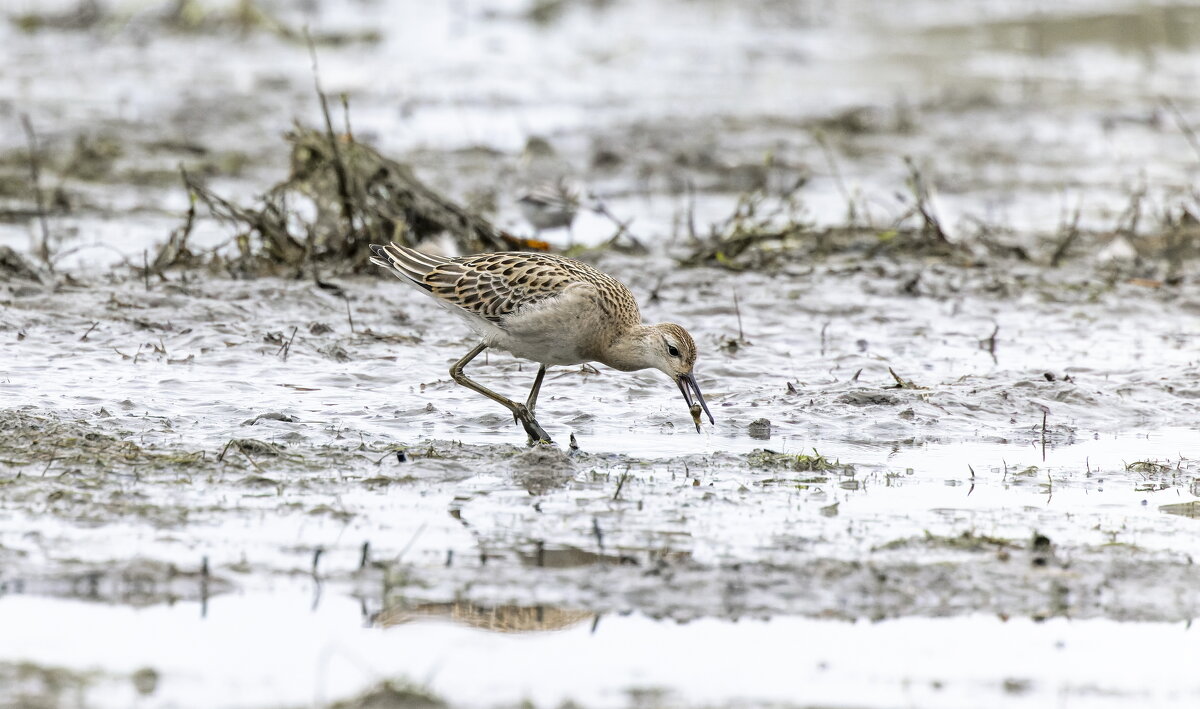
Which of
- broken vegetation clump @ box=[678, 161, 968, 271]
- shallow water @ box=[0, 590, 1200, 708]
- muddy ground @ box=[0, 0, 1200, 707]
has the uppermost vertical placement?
broken vegetation clump @ box=[678, 161, 968, 271]

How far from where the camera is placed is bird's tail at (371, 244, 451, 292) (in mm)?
8766

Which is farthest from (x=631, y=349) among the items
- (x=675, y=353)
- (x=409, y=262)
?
(x=409, y=262)

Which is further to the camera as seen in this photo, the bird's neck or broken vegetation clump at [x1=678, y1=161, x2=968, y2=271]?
broken vegetation clump at [x1=678, y1=161, x2=968, y2=271]

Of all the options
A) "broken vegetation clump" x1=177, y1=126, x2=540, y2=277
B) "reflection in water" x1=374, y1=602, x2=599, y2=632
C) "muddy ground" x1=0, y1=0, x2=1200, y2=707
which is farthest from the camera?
"broken vegetation clump" x1=177, y1=126, x2=540, y2=277

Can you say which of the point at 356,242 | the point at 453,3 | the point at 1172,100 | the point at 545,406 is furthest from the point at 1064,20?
the point at 545,406

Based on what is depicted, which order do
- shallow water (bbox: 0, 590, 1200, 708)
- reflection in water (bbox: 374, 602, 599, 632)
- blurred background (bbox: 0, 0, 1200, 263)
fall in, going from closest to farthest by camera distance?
shallow water (bbox: 0, 590, 1200, 708)
reflection in water (bbox: 374, 602, 599, 632)
blurred background (bbox: 0, 0, 1200, 263)

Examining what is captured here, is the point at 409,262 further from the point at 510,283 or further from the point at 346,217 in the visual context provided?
the point at 346,217

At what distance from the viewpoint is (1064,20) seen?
1160 inches

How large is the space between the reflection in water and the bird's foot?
7.95 ft

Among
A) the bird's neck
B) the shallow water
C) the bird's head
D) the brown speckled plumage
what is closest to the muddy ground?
the shallow water

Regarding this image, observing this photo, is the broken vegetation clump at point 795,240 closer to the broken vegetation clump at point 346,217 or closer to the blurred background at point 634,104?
the blurred background at point 634,104

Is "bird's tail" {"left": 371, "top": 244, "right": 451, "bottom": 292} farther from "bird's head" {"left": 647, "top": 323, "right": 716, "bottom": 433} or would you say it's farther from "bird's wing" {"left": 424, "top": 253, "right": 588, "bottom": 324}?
"bird's head" {"left": 647, "top": 323, "right": 716, "bottom": 433}

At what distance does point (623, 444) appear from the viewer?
8133 mm

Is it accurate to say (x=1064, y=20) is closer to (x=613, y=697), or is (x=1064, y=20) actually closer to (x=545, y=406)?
(x=545, y=406)
